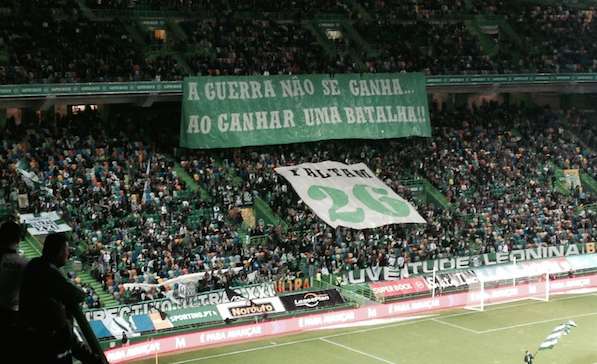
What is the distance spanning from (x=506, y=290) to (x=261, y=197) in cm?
1037

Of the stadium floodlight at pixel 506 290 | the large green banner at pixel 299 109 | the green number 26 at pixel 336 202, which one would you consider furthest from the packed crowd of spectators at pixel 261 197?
the stadium floodlight at pixel 506 290

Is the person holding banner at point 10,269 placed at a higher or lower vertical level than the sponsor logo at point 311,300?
lower

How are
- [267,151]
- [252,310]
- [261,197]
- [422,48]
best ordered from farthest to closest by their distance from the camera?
1. [422,48]
2. [267,151]
3. [261,197]
4. [252,310]

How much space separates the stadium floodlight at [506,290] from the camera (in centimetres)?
3584

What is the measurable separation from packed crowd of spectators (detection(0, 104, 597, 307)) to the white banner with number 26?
1.77ft

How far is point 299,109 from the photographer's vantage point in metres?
40.9

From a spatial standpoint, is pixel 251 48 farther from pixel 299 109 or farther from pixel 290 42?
pixel 299 109

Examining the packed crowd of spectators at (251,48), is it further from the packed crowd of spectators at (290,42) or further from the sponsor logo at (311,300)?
the sponsor logo at (311,300)

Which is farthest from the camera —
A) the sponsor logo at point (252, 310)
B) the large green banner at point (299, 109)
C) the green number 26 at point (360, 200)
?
the large green banner at point (299, 109)

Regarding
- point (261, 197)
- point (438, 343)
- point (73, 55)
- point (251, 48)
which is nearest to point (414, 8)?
point (251, 48)

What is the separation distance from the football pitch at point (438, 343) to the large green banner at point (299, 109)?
10651 millimetres

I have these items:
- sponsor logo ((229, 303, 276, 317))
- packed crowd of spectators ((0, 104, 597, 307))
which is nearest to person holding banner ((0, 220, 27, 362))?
packed crowd of spectators ((0, 104, 597, 307))

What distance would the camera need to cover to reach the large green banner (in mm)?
38594

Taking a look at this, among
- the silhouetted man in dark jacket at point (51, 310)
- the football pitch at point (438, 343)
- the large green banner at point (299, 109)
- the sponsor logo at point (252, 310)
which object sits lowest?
the football pitch at point (438, 343)
